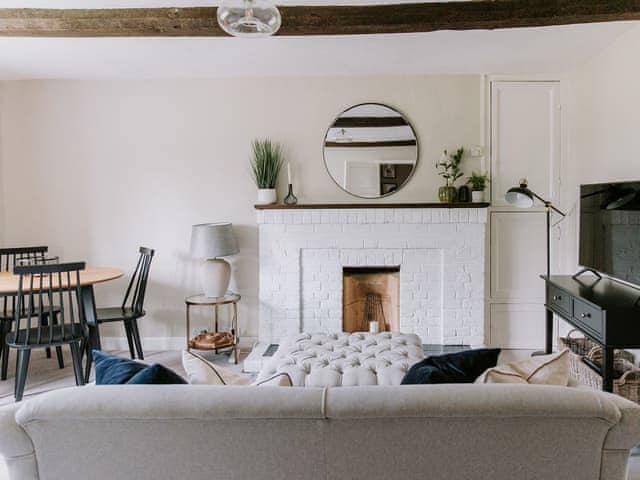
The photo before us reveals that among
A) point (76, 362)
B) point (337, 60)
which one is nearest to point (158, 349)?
point (76, 362)

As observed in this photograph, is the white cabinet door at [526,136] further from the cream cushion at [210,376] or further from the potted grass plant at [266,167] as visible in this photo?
the cream cushion at [210,376]

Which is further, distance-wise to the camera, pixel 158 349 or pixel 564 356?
pixel 158 349

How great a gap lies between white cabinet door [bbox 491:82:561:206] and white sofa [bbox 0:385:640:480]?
3.35 metres

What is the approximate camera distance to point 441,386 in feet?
4.77

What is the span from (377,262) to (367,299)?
0.37m

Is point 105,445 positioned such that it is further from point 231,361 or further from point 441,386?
point 231,361

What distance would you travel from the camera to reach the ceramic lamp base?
4.27 m

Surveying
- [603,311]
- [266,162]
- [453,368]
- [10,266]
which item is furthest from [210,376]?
[10,266]

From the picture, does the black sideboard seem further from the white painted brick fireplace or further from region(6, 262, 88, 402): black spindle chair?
region(6, 262, 88, 402): black spindle chair

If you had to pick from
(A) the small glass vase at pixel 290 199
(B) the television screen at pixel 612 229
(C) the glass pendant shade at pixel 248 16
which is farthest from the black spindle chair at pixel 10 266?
(B) the television screen at pixel 612 229

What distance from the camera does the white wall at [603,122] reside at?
11.0 feet

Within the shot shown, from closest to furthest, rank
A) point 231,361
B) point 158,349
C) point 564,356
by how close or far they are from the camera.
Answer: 1. point 564,356
2. point 231,361
3. point 158,349

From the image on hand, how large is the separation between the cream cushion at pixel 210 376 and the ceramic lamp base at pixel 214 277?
241 centimetres

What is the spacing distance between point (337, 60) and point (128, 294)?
104 inches
